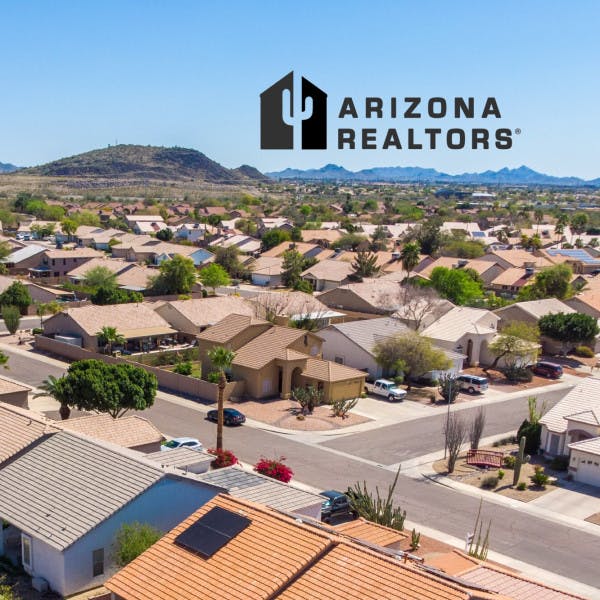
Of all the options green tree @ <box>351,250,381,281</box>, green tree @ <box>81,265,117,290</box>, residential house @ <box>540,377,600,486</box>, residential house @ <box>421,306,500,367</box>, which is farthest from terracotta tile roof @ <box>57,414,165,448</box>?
green tree @ <box>351,250,381,281</box>

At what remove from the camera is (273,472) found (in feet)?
98.6

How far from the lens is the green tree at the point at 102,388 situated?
116 feet

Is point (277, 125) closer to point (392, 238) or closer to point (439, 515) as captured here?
point (439, 515)

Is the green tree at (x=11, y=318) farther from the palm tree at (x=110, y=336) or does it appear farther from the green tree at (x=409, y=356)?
the green tree at (x=409, y=356)

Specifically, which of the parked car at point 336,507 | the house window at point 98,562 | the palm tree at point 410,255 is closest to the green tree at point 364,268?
the palm tree at point 410,255

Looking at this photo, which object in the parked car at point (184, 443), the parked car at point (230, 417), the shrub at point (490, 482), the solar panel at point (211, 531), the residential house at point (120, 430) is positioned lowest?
the shrub at point (490, 482)

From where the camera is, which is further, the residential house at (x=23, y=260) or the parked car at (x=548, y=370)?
the residential house at (x=23, y=260)

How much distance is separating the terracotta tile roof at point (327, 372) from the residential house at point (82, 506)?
21781mm

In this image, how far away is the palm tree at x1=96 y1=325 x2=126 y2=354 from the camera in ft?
176

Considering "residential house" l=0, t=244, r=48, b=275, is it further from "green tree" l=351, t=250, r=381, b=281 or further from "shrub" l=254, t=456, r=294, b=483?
"shrub" l=254, t=456, r=294, b=483

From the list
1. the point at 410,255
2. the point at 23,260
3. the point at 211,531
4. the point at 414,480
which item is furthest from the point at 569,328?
the point at 23,260

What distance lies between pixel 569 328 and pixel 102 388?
4017cm

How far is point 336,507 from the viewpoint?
29234mm

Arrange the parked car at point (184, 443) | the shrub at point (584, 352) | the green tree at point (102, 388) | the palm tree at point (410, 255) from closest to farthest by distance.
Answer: the parked car at point (184, 443)
the green tree at point (102, 388)
the shrub at point (584, 352)
the palm tree at point (410, 255)
